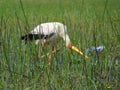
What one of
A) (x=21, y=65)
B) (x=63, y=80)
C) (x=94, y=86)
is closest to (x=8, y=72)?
(x=21, y=65)

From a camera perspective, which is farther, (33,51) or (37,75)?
(33,51)

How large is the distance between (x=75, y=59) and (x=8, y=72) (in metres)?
0.61

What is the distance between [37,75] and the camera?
3.29 m

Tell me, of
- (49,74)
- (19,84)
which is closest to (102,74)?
(49,74)

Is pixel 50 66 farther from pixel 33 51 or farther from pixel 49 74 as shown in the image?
pixel 33 51

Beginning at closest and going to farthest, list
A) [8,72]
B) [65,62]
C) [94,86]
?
[94,86] → [8,72] → [65,62]

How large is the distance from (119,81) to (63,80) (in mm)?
376

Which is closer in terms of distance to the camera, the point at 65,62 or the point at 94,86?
the point at 94,86

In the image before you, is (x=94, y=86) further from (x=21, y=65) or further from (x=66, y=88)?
(x=21, y=65)

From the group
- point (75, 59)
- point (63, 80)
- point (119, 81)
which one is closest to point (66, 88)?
point (63, 80)

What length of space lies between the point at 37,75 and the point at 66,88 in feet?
1.08

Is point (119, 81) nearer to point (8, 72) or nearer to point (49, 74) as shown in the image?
point (49, 74)

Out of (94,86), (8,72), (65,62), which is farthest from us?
(65,62)

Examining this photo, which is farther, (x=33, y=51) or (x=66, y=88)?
(x=33, y=51)
